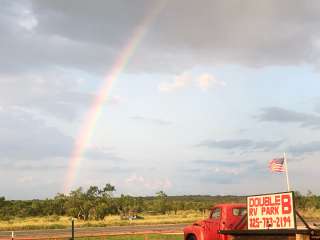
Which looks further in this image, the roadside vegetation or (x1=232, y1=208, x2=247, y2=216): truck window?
the roadside vegetation

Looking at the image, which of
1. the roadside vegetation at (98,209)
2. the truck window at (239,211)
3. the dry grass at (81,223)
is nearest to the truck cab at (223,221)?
the truck window at (239,211)

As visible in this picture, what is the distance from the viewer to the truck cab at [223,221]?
58.5 ft

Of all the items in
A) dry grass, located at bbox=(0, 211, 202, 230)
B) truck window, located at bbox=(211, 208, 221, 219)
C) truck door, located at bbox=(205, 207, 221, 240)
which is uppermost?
truck window, located at bbox=(211, 208, 221, 219)

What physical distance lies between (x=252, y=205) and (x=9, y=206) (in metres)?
81.2

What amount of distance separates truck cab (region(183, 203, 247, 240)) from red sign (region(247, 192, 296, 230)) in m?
1.57

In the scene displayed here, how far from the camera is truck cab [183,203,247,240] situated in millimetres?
17828

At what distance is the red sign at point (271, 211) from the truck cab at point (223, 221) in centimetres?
157

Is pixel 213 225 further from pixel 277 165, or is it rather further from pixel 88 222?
pixel 88 222

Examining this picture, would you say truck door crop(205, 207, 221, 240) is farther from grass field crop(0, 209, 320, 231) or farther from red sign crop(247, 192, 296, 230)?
grass field crop(0, 209, 320, 231)

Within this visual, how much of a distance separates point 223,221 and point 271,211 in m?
3.28

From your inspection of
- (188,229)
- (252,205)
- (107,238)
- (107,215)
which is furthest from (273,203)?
(107,215)

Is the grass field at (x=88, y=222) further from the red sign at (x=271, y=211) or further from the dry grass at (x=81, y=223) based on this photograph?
the red sign at (x=271, y=211)

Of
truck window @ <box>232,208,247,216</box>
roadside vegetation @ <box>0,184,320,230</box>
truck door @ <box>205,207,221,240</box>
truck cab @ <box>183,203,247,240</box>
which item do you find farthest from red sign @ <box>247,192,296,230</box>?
roadside vegetation @ <box>0,184,320,230</box>

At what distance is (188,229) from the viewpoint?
20156 millimetres
